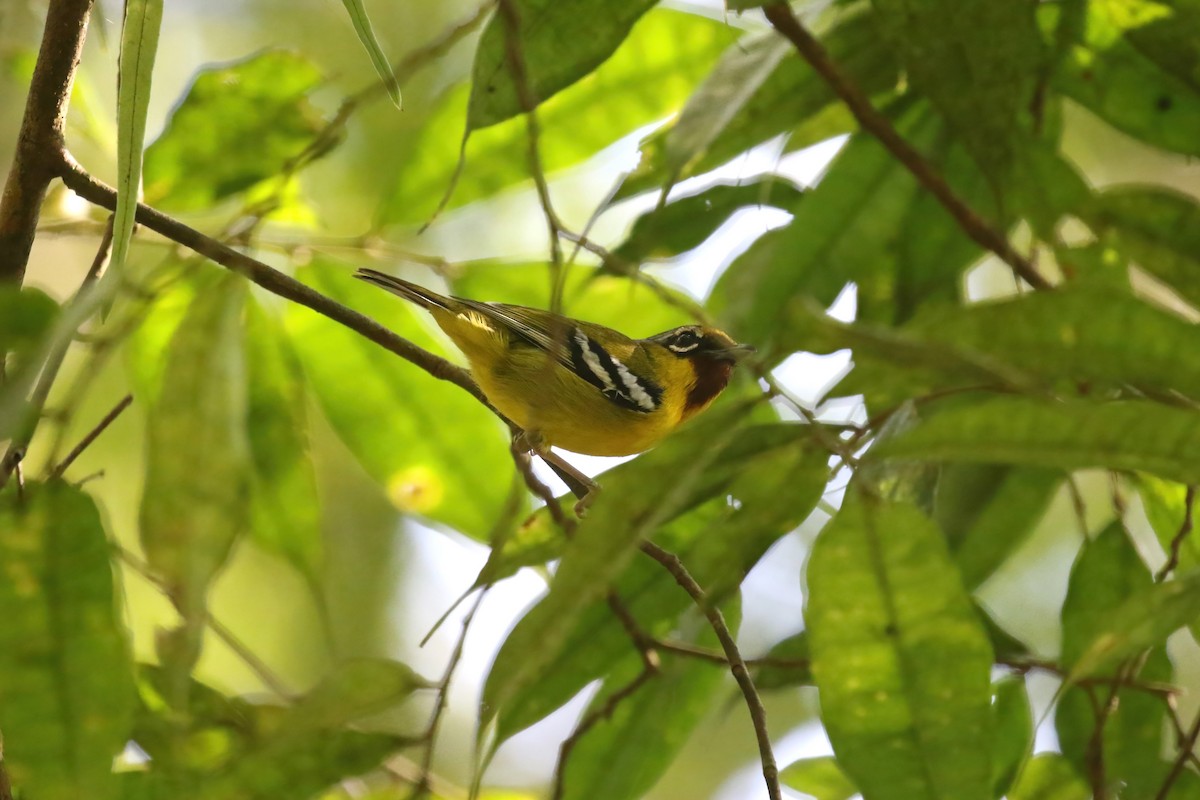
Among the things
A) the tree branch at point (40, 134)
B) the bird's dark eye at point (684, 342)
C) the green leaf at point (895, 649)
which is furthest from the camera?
the bird's dark eye at point (684, 342)

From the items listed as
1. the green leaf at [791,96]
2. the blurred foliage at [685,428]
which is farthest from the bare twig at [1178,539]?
the green leaf at [791,96]

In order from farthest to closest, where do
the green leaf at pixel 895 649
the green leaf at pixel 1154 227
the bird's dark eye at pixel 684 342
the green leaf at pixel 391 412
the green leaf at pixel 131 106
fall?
the bird's dark eye at pixel 684 342 → the green leaf at pixel 391 412 → the green leaf at pixel 1154 227 → the green leaf at pixel 895 649 → the green leaf at pixel 131 106

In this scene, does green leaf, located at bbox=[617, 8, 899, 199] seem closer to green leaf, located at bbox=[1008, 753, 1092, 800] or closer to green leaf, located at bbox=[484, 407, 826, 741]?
green leaf, located at bbox=[484, 407, 826, 741]

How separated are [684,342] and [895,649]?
215 cm

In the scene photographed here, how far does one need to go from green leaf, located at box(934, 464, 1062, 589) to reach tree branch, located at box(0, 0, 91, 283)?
147cm

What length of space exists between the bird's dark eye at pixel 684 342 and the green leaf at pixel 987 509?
1384 mm

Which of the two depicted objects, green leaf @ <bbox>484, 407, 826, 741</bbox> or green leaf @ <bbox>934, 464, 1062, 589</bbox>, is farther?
green leaf @ <bbox>934, 464, 1062, 589</bbox>

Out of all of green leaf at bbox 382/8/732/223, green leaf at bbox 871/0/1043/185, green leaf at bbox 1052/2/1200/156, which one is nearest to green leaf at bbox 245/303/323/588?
green leaf at bbox 382/8/732/223

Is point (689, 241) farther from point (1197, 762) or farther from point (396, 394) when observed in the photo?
point (1197, 762)

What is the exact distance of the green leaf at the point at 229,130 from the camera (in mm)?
2066

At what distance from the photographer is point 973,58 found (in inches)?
67.2

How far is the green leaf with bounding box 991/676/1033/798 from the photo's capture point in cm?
183

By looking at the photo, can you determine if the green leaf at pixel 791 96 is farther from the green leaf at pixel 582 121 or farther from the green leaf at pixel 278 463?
the green leaf at pixel 278 463

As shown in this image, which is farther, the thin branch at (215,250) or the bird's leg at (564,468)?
the bird's leg at (564,468)
